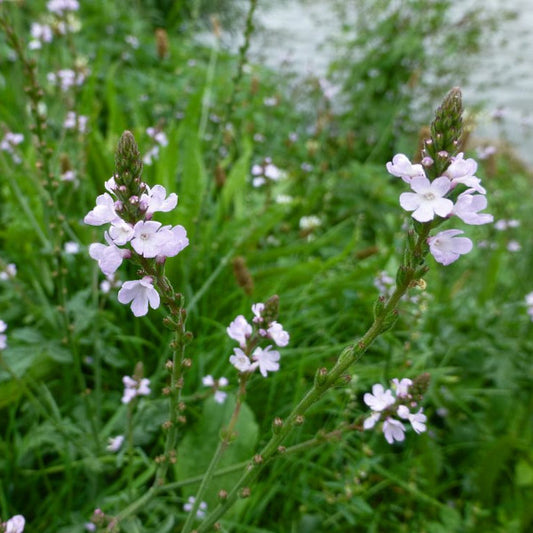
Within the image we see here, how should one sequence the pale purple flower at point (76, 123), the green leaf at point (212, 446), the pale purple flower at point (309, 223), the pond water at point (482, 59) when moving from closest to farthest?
the green leaf at point (212, 446) < the pale purple flower at point (76, 123) < the pale purple flower at point (309, 223) < the pond water at point (482, 59)

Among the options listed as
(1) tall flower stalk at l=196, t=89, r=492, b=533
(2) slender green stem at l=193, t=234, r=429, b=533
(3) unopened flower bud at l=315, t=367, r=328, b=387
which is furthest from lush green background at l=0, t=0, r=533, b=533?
(1) tall flower stalk at l=196, t=89, r=492, b=533

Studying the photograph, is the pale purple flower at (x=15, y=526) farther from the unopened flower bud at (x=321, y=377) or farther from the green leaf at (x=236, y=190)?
the green leaf at (x=236, y=190)

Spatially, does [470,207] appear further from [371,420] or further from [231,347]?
[231,347]

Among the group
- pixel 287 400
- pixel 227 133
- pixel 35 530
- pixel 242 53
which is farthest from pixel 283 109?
pixel 35 530

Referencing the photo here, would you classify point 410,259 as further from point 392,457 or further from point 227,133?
point 227,133

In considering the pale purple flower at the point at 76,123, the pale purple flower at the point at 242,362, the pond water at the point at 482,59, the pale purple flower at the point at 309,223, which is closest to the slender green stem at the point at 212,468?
the pale purple flower at the point at 242,362
